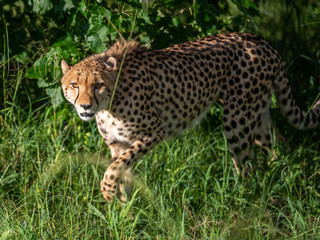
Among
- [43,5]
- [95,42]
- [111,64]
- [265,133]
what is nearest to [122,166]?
[111,64]

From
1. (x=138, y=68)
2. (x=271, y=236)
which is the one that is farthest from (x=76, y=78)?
(x=271, y=236)

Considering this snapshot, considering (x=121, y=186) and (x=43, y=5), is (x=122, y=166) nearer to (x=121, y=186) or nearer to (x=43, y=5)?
(x=121, y=186)

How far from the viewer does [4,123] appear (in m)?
4.23

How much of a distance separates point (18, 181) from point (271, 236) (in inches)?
70.8

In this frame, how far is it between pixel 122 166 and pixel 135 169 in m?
0.52

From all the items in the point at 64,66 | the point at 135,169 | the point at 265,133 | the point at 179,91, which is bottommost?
the point at 135,169

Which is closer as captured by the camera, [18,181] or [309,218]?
[309,218]

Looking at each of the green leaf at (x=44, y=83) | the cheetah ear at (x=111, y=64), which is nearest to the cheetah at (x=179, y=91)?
the cheetah ear at (x=111, y=64)

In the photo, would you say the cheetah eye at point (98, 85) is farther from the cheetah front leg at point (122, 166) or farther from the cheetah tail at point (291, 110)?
the cheetah tail at point (291, 110)

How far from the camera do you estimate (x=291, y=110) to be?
440 centimetres

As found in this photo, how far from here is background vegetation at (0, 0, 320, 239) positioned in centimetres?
327

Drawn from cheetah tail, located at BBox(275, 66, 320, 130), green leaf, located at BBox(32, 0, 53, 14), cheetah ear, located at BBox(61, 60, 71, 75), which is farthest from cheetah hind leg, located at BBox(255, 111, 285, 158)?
green leaf, located at BBox(32, 0, 53, 14)

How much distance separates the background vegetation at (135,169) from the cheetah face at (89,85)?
0.26 metres

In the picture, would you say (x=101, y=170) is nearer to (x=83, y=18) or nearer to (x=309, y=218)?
(x=83, y=18)
